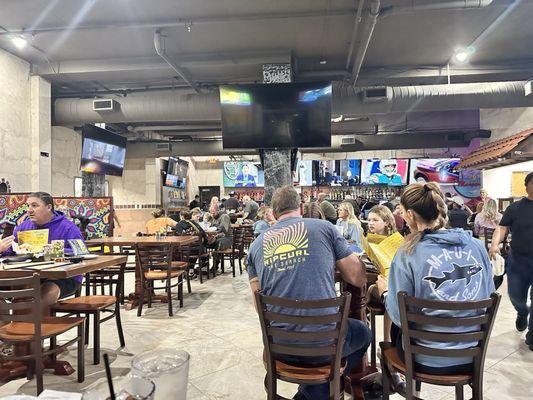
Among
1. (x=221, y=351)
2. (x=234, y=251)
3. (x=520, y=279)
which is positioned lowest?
(x=221, y=351)

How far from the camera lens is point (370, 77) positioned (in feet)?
25.7

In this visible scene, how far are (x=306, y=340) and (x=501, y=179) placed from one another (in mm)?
10260

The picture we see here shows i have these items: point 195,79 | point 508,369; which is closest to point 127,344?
point 508,369

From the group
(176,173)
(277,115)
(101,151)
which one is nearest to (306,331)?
(277,115)

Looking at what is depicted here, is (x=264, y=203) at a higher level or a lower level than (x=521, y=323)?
higher

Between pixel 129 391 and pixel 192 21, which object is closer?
pixel 129 391

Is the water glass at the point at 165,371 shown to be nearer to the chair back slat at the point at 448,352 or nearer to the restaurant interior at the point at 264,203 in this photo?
the restaurant interior at the point at 264,203

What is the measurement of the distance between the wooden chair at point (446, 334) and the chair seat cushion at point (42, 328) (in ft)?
7.84

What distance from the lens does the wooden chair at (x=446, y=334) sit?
169 cm

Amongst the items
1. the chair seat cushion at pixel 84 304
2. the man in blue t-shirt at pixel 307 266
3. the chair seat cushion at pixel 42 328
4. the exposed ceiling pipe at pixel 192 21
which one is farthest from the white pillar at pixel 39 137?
the man in blue t-shirt at pixel 307 266

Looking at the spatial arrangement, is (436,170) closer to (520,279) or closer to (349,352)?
(520,279)

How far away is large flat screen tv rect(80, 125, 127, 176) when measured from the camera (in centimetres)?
888

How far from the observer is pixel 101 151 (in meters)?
9.42

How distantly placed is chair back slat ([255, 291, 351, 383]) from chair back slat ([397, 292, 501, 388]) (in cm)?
30
